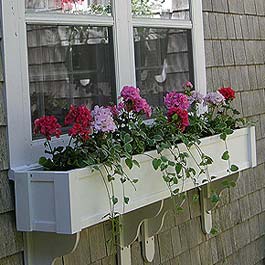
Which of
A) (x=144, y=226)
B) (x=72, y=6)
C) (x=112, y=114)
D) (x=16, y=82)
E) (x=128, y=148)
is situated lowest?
(x=144, y=226)

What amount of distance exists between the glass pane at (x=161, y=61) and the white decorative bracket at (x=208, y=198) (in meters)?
0.52

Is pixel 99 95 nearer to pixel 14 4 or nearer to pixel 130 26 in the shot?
pixel 130 26

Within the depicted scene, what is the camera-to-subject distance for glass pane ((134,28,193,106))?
2.82 meters

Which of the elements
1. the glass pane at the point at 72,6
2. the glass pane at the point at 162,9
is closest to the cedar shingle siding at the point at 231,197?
the glass pane at the point at 162,9

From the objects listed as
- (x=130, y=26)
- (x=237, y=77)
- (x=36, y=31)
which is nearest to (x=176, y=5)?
(x=130, y=26)

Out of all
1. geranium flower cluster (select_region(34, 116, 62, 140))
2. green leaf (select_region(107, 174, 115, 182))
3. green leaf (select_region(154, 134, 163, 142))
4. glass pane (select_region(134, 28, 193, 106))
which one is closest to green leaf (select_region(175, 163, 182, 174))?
green leaf (select_region(154, 134, 163, 142))

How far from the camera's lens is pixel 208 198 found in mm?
3318

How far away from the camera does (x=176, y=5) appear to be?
3.11 metres

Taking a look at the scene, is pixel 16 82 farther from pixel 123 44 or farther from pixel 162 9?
pixel 162 9

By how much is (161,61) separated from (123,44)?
1.18ft

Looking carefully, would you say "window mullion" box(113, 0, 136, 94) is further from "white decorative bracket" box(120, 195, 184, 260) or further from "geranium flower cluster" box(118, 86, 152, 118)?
"white decorative bracket" box(120, 195, 184, 260)

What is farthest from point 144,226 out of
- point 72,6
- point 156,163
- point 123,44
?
point 72,6

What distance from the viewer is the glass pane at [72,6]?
225 centimetres

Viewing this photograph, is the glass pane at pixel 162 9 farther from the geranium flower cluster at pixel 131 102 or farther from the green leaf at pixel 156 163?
the green leaf at pixel 156 163
